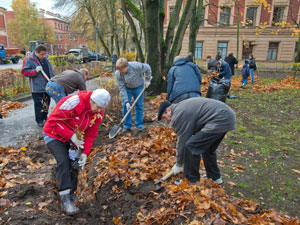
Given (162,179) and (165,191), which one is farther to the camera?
(162,179)

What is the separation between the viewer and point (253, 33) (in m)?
27.3

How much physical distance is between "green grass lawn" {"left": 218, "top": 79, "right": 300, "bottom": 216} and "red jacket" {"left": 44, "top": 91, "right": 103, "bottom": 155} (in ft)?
7.48

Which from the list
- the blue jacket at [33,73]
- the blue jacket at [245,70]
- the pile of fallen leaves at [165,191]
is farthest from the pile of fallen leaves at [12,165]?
the blue jacket at [245,70]

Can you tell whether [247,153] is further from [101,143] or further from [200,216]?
[101,143]

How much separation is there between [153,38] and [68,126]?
621cm

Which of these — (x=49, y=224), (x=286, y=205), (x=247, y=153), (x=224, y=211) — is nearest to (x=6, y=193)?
(x=49, y=224)

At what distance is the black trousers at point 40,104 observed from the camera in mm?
5510

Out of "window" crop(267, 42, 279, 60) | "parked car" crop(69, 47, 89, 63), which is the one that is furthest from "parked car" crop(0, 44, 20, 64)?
"window" crop(267, 42, 279, 60)

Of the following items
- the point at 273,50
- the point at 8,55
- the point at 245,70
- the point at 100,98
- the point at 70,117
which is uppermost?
the point at 273,50

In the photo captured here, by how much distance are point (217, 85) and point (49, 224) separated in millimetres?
5254

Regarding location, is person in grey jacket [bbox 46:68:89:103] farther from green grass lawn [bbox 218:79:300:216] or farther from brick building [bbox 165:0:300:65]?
brick building [bbox 165:0:300:65]

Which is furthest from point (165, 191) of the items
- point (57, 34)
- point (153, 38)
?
point (57, 34)

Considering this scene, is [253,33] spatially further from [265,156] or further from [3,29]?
[3,29]

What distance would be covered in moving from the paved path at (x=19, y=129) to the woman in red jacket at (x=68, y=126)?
2493mm
